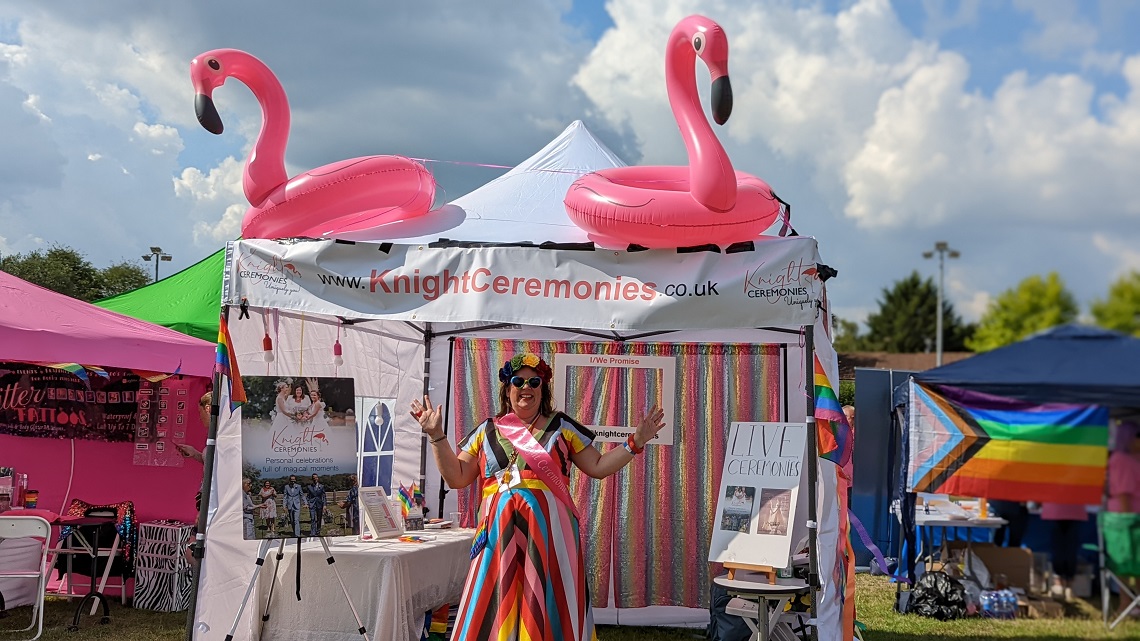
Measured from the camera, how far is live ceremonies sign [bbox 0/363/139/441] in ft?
25.2

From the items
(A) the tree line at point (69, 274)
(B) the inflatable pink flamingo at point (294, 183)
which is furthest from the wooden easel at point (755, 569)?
(A) the tree line at point (69, 274)

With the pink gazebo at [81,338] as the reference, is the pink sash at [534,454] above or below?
below

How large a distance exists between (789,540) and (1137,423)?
401 centimetres

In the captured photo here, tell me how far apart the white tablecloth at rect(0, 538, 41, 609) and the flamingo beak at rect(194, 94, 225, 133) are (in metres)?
3.29

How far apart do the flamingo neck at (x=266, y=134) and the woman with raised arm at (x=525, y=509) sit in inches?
61.8

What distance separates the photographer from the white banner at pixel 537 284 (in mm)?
4207

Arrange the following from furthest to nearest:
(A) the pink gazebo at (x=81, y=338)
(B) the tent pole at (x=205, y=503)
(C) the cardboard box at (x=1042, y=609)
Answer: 1. (A) the pink gazebo at (x=81, y=338)
2. (B) the tent pole at (x=205, y=503)
3. (C) the cardboard box at (x=1042, y=609)

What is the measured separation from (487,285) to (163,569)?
3967 millimetres

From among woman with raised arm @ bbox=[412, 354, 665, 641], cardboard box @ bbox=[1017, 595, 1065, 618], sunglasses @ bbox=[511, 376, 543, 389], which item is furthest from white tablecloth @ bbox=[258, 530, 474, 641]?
cardboard box @ bbox=[1017, 595, 1065, 618]

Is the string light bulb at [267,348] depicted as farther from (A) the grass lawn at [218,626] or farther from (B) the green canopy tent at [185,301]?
(B) the green canopy tent at [185,301]

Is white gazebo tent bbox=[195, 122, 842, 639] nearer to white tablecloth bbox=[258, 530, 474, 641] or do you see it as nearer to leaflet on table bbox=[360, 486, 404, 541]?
white tablecloth bbox=[258, 530, 474, 641]

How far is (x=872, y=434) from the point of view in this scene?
9594 mm

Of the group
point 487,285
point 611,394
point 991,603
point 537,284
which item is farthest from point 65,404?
point 991,603

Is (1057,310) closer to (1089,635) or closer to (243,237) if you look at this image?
(1089,635)
